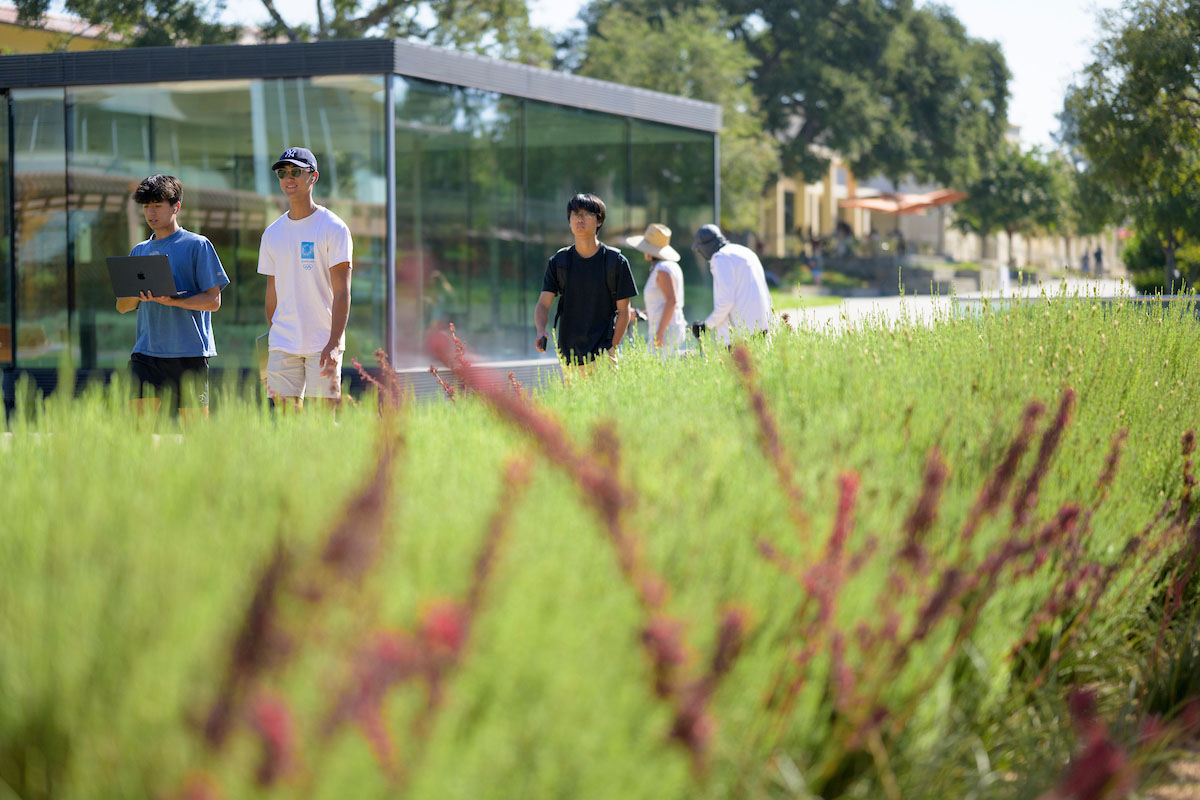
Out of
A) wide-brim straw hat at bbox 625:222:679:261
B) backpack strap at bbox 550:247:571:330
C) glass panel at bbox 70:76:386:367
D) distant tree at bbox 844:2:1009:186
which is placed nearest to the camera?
backpack strap at bbox 550:247:571:330

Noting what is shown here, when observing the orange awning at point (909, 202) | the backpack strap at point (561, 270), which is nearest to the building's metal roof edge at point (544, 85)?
the backpack strap at point (561, 270)

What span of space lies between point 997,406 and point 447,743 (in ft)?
9.23

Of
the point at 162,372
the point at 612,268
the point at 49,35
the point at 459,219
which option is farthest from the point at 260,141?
the point at 49,35

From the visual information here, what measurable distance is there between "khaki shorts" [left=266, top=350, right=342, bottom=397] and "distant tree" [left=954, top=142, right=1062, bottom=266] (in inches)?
2122

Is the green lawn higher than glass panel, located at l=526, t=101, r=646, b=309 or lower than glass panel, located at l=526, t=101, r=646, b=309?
lower

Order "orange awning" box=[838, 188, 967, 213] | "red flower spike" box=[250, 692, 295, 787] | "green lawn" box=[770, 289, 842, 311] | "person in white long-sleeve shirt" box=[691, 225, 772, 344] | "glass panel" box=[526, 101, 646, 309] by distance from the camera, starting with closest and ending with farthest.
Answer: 1. "red flower spike" box=[250, 692, 295, 787]
2. "person in white long-sleeve shirt" box=[691, 225, 772, 344]
3. "glass panel" box=[526, 101, 646, 309]
4. "green lawn" box=[770, 289, 842, 311]
5. "orange awning" box=[838, 188, 967, 213]

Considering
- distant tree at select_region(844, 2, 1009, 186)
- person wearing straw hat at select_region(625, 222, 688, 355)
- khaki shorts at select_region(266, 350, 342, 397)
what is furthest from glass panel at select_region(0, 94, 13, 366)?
distant tree at select_region(844, 2, 1009, 186)

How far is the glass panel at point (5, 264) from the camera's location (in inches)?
524

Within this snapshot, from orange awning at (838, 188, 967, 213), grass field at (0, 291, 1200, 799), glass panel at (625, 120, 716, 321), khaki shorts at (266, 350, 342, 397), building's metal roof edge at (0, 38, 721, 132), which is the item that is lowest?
grass field at (0, 291, 1200, 799)

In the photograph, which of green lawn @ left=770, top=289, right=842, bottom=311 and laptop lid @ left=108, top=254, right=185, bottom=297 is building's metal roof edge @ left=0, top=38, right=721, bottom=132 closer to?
laptop lid @ left=108, top=254, right=185, bottom=297

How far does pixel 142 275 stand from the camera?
Result: 630 centimetres

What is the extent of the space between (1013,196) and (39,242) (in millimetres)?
55759

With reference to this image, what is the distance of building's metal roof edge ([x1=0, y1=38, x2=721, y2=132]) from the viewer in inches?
481

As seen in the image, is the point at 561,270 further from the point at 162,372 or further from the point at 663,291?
the point at 162,372
